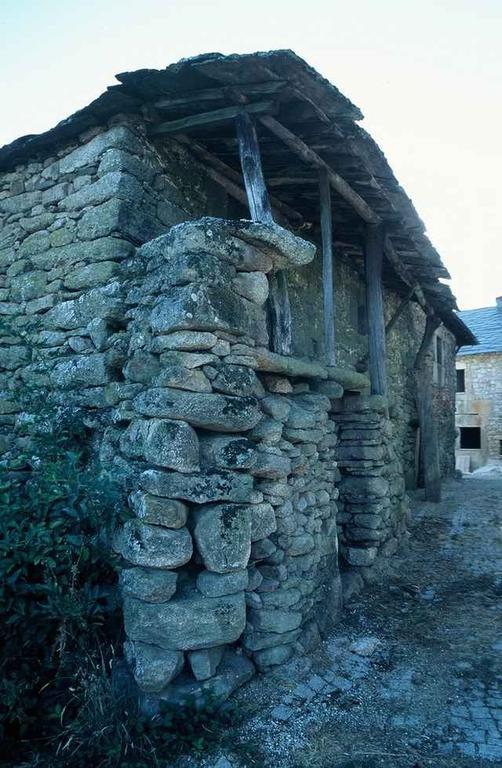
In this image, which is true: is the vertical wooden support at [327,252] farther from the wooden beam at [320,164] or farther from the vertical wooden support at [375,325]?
the vertical wooden support at [375,325]

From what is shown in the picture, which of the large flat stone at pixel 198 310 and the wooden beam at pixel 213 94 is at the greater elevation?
the wooden beam at pixel 213 94

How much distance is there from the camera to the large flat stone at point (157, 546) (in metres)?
2.73

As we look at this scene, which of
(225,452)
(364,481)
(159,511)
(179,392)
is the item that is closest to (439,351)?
(364,481)

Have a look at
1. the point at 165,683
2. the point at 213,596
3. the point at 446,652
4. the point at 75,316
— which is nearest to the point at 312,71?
the point at 75,316

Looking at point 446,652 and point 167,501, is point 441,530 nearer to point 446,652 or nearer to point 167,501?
point 446,652

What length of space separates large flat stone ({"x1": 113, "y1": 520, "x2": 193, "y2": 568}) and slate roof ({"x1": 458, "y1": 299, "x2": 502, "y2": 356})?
17430 millimetres

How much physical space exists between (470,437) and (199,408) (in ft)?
62.7

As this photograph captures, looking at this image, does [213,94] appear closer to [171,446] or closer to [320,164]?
[320,164]

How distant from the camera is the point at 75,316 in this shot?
3814 mm

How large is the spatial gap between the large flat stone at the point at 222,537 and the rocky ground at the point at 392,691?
806mm

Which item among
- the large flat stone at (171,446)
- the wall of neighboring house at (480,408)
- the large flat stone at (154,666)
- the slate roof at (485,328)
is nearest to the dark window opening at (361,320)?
the large flat stone at (171,446)

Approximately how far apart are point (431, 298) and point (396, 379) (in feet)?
5.11

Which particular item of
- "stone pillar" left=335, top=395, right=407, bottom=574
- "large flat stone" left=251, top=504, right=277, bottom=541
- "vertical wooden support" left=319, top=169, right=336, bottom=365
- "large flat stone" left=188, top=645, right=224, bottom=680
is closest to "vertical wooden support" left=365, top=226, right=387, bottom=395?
"stone pillar" left=335, top=395, right=407, bottom=574

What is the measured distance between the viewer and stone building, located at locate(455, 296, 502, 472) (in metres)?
18.6
